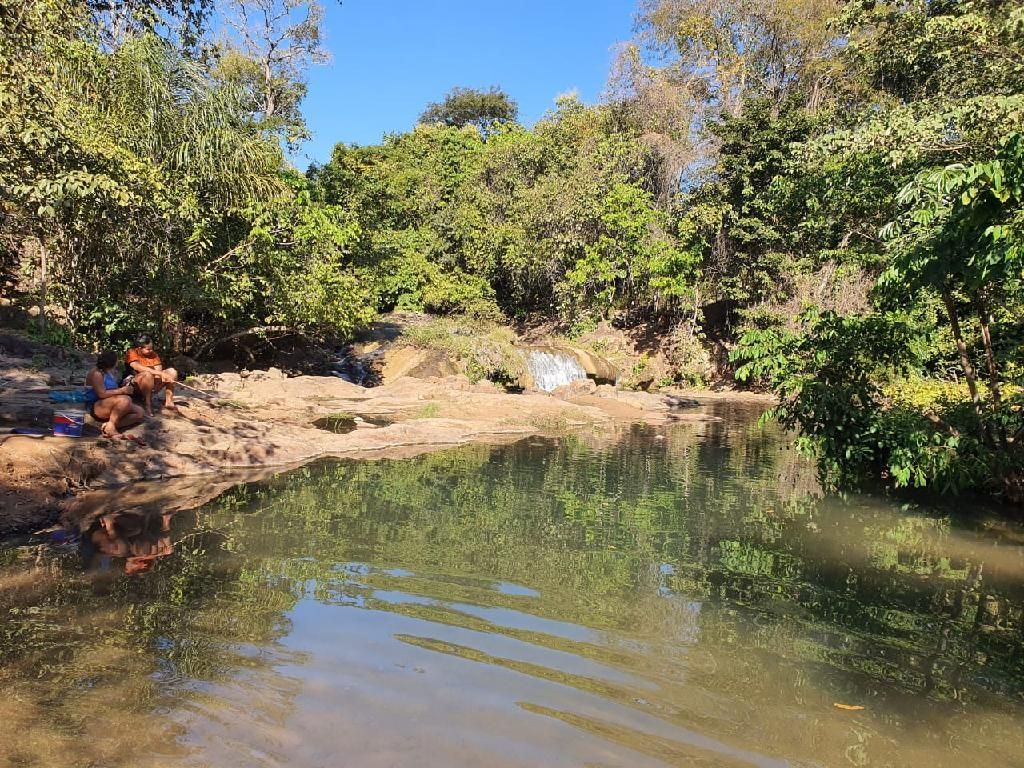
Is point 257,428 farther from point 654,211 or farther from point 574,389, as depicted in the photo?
point 654,211

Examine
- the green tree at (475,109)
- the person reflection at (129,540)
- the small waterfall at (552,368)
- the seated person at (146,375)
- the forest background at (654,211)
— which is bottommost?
the person reflection at (129,540)

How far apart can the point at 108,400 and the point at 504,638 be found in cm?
655

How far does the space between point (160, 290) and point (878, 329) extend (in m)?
13.4

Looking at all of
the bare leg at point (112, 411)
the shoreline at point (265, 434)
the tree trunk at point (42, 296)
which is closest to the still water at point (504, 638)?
the shoreline at point (265, 434)

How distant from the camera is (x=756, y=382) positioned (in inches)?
974

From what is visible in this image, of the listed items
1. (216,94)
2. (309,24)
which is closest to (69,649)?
(216,94)

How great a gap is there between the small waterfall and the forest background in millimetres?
4593

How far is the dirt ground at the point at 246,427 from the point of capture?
24.6 feet

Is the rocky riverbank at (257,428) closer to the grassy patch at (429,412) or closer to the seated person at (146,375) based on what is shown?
the grassy patch at (429,412)

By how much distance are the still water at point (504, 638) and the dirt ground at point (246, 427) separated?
3.25 ft

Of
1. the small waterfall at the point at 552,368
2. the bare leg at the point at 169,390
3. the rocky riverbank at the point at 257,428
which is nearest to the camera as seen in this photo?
the rocky riverbank at the point at 257,428

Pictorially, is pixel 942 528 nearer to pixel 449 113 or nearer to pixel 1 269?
pixel 1 269

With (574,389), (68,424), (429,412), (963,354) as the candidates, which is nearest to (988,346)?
(963,354)

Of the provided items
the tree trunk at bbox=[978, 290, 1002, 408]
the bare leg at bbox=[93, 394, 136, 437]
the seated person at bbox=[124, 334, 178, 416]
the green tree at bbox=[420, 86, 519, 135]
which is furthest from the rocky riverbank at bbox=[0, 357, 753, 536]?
the green tree at bbox=[420, 86, 519, 135]
